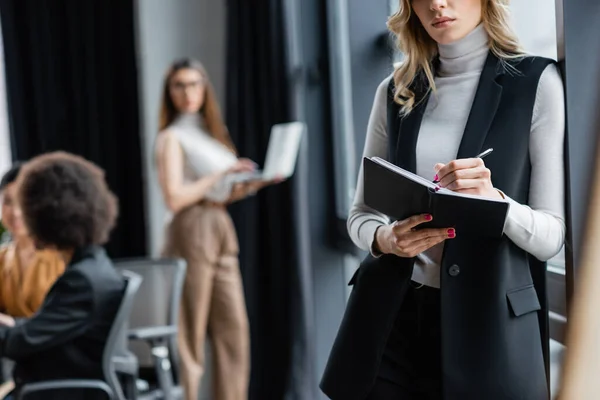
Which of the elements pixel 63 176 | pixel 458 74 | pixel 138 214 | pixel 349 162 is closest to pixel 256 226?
pixel 349 162

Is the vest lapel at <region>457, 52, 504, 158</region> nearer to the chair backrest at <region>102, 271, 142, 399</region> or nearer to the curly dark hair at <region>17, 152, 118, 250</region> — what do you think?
the chair backrest at <region>102, 271, 142, 399</region>

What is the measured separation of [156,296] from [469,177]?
234cm

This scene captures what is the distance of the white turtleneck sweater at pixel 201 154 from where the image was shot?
3.63 meters

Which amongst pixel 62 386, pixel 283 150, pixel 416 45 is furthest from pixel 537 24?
pixel 283 150

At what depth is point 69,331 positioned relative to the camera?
2.34m

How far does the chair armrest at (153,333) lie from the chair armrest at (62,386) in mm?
721

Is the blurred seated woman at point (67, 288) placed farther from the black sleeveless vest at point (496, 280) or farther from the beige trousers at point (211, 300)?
the black sleeveless vest at point (496, 280)

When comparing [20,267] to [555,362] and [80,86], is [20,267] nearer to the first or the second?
[555,362]

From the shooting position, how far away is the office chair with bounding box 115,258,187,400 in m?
3.14

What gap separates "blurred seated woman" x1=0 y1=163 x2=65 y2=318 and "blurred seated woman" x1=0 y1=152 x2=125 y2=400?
0.31 meters

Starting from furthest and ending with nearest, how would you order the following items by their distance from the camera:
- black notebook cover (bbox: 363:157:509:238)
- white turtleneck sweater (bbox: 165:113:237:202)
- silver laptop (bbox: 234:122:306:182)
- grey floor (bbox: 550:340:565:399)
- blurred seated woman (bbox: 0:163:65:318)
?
white turtleneck sweater (bbox: 165:113:237:202) < silver laptop (bbox: 234:122:306:182) < blurred seated woman (bbox: 0:163:65:318) < grey floor (bbox: 550:340:565:399) < black notebook cover (bbox: 363:157:509:238)

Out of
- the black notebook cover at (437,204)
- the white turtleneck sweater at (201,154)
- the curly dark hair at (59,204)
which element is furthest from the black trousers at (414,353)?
the white turtleneck sweater at (201,154)

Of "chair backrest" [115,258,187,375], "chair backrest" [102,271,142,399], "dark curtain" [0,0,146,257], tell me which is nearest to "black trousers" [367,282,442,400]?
"chair backrest" [102,271,142,399]

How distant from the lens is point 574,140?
1313mm
